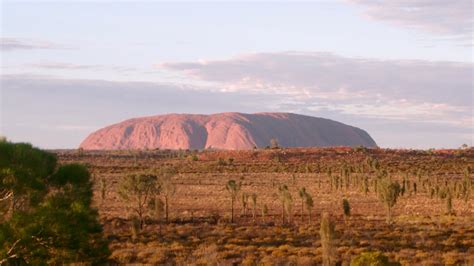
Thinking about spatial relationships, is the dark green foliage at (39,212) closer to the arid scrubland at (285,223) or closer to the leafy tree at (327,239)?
the arid scrubland at (285,223)

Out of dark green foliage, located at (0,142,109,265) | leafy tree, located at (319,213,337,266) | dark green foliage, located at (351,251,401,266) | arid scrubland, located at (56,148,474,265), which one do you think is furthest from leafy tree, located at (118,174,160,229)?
dark green foliage, located at (351,251,401,266)

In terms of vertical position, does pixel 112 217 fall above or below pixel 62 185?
below

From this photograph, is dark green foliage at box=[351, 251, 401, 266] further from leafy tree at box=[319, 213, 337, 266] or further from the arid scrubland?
leafy tree at box=[319, 213, 337, 266]

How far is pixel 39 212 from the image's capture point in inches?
670

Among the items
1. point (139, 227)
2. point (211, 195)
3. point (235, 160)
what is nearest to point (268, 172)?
point (235, 160)

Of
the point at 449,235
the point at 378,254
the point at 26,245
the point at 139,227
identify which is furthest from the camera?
the point at 139,227

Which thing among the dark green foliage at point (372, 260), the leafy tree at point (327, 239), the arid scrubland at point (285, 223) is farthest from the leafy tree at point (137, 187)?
the dark green foliage at point (372, 260)

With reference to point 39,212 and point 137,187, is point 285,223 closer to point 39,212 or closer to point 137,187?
point 137,187

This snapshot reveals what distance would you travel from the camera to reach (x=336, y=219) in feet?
140

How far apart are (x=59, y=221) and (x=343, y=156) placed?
340 ft

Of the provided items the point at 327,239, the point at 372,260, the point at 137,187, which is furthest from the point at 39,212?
the point at 137,187

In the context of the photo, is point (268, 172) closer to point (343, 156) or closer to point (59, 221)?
point (343, 156)

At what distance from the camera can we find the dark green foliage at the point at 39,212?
16.8 m

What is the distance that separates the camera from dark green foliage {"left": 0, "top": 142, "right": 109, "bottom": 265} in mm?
16781
